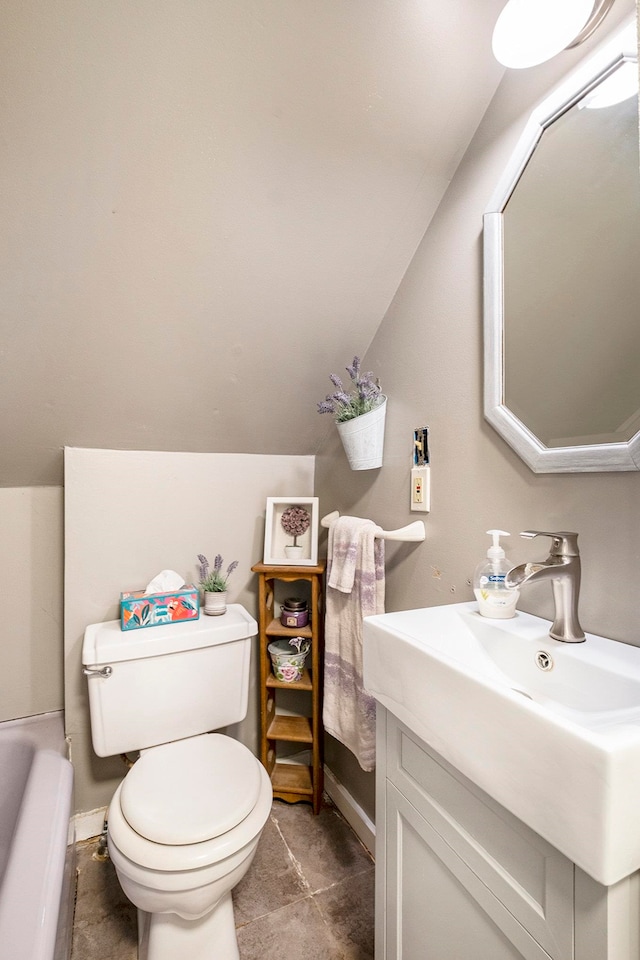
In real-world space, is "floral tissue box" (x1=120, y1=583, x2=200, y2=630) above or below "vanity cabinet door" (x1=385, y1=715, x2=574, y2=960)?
above

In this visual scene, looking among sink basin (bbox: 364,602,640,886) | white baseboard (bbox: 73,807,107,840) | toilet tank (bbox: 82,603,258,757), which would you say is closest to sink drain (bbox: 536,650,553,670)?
sink basin (bbox: 364,602,640,886)

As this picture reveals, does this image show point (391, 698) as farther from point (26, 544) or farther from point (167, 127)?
point (26, 544)

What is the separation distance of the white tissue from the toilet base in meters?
0.85

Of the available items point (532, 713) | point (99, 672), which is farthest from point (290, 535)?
point (532, 713)

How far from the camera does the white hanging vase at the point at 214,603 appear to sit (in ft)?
5.43

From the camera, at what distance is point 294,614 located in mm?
1726

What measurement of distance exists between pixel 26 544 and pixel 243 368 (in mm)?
984

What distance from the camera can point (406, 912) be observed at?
2.77 ft

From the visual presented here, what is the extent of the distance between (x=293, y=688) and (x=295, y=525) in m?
0.61

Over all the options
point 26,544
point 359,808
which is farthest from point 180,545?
point 359,808

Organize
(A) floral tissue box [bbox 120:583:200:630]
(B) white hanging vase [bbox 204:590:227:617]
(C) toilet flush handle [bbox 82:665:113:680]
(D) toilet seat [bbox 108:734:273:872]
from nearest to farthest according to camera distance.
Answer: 1. (D) toilet seat [bbox 108:734:273:872]
2. (C) toilet flush handle [bbox 82:665:113:680]
3. (A) floral tissue box [bbox 120:583:200:630]
4. (B) white hanging vase [bbox 204:590:227:617]

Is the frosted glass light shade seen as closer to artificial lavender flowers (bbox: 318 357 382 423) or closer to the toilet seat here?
artificial lavender flowers (bbox: 318 357 382 423)

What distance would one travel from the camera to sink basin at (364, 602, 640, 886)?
18.1 inches

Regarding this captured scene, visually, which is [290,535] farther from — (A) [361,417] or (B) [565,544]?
(B) [565,544]
